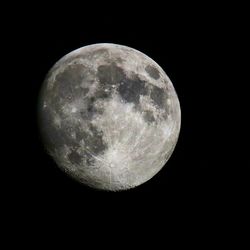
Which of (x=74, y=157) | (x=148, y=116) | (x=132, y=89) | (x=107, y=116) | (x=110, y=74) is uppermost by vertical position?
(x=110, y=74)

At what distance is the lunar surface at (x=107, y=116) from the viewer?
4.32 metres

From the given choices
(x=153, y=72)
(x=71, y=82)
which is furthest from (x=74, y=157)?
(x=153, y=72)

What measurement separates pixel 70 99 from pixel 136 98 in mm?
664

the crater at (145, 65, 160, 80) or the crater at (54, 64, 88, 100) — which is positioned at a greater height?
Answer: the crater at (145, 65, 160, 80)

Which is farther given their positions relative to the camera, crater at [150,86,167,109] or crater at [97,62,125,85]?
crater at [150,86,167,109]

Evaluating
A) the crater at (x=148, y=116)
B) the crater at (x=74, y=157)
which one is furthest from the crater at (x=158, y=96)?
the crater at (x=74, y=157)

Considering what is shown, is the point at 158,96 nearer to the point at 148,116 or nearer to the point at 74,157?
A: the point at 148,116

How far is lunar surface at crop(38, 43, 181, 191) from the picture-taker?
4324 millimetres

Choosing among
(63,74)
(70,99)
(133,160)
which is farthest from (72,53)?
(133,160)

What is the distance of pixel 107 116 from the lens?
4297 mm

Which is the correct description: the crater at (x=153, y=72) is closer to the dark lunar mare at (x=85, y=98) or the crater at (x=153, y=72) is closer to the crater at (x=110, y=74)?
the dark lunar mare at (x=85, y=98)

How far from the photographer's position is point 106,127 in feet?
14.1

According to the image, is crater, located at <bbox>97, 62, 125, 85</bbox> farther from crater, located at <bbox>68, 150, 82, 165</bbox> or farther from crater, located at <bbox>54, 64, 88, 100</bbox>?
crater, located at <bbox>68, 150, 82, 165</bbox>

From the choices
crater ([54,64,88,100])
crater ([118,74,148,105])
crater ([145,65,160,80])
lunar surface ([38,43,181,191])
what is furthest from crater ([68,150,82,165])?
crater ([145,65,160,80])
